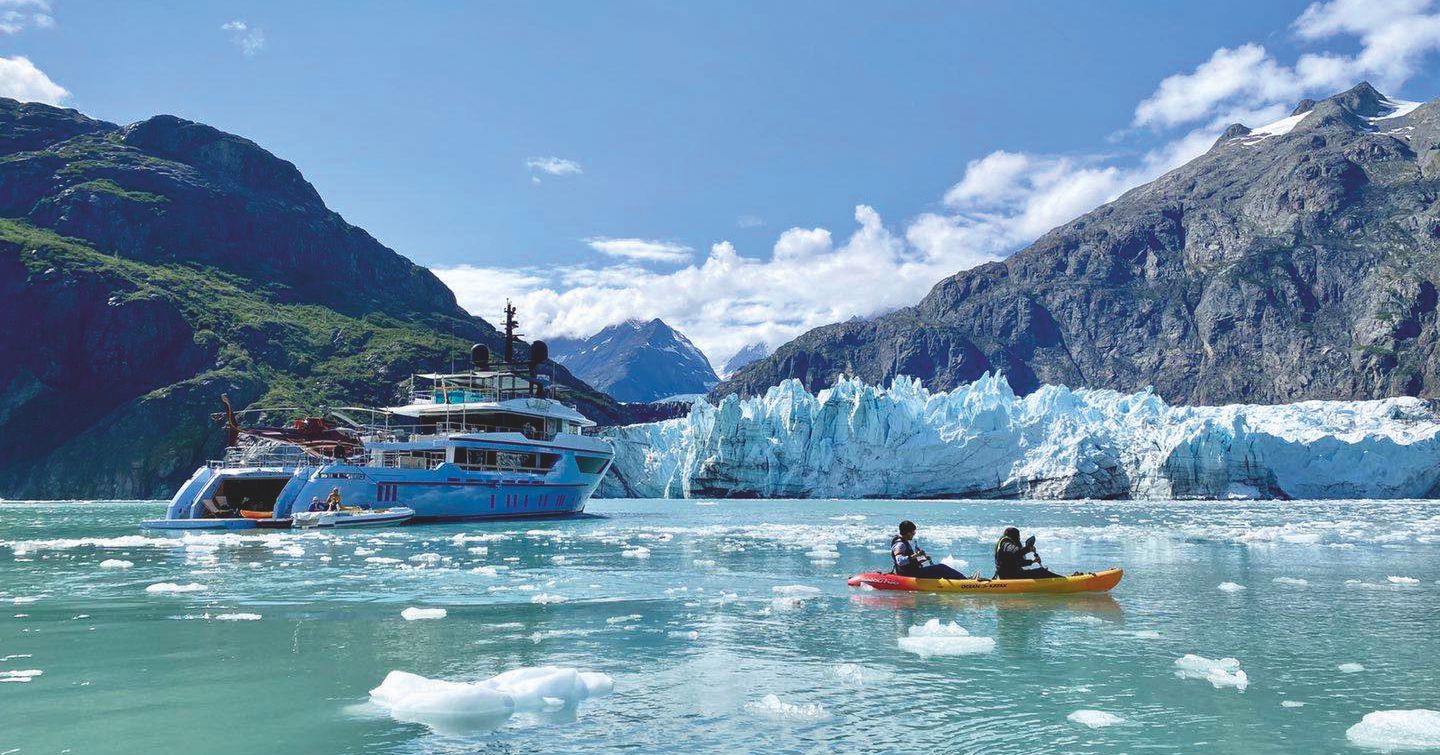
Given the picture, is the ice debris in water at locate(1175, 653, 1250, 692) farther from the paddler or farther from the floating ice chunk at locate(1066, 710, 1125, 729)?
the paddler

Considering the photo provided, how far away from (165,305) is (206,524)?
4214 inches

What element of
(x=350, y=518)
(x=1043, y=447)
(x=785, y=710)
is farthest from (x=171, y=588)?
(x=1043, y=447)

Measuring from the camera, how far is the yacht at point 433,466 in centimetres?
4606

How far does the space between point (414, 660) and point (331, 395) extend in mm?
127806

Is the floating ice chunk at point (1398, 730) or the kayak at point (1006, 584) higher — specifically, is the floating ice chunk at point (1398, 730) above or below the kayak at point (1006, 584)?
below

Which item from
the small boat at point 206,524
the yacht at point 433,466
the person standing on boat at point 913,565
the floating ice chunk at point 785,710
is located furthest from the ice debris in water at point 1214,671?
the small boat at point 206,524

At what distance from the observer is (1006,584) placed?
20781 mm

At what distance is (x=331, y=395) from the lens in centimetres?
13212

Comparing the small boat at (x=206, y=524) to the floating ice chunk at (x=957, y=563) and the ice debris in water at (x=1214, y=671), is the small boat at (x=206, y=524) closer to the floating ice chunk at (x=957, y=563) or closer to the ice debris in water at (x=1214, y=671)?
the floating ice chunk at (x=957, y=563)

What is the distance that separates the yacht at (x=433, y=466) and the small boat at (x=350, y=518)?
0.30 meters

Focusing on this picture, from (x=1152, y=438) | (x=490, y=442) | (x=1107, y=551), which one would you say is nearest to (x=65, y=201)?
(x=490, y=442)

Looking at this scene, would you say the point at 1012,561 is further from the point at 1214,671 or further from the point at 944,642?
the point at 1214,671

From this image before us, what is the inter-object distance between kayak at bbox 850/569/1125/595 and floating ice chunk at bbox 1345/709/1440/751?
1054 cm

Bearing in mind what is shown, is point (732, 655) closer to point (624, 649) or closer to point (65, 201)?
point (624, 649)
